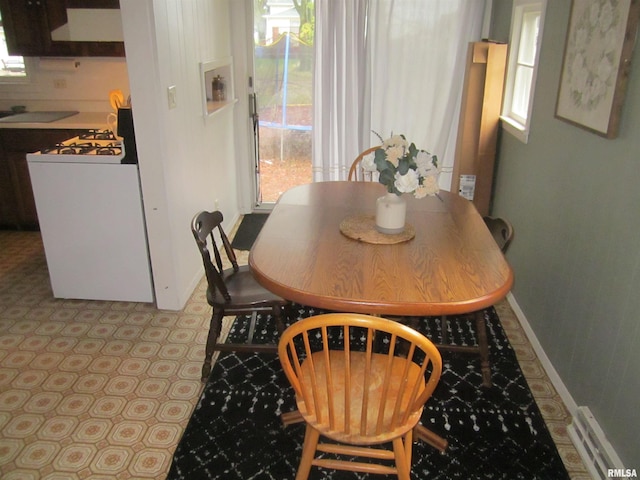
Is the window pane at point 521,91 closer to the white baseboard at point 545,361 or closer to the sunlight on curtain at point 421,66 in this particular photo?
the sunlight on curtain at point 421,66

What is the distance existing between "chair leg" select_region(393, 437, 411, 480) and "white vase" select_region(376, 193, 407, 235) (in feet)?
2.88

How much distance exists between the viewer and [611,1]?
1891 millimetres

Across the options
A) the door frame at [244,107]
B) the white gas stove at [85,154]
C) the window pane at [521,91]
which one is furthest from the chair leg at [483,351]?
the door frame at [244,107]

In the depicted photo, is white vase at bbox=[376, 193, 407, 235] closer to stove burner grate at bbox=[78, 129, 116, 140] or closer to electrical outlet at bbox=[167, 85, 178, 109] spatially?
electrical outlet at bbox=[167, 85, 178, 109]

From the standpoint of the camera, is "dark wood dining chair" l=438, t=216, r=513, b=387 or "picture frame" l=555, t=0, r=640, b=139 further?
"dark wood dining chair" l=438, t=216, r=513, b=387

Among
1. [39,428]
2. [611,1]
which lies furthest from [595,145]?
[39,428]

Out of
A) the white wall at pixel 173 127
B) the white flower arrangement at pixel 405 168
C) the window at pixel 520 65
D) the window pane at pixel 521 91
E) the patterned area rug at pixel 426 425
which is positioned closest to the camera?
the patterned area rug at pixel 426 425

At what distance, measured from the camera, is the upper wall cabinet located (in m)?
3.43

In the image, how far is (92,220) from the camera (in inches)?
109

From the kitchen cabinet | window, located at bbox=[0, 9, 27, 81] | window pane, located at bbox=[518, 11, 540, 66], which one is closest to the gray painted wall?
window pane, located at bbox=[518, 11, 540, 66]

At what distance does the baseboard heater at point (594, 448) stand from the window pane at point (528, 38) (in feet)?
7.09

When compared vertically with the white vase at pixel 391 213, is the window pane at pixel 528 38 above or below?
above

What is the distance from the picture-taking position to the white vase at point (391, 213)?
207 cm

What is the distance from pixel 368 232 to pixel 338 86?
2.06 metres
